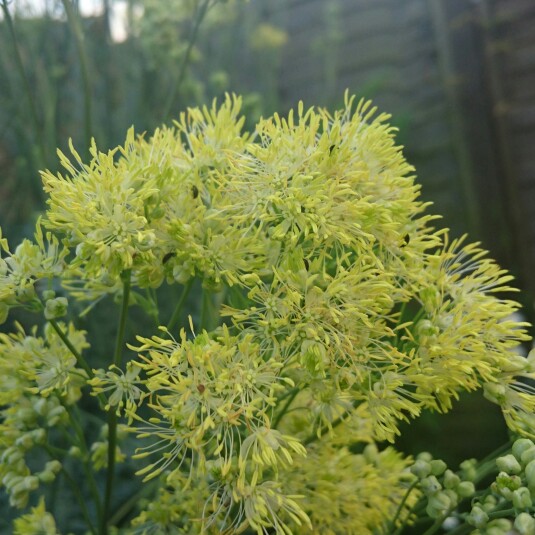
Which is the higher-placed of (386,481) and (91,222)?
(91,222)

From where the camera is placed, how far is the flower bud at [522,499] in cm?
48

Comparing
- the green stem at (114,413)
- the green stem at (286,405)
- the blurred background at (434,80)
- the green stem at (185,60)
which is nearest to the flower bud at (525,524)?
the green stem at (286,405)

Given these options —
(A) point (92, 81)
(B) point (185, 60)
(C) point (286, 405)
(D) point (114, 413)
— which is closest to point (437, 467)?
(C) point (286, 405)

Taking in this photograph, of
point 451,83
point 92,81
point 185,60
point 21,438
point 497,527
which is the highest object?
point 451,83

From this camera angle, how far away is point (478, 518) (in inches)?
20.2

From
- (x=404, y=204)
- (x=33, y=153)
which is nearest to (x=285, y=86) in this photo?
(x=33, y=153)

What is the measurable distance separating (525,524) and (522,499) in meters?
0.02

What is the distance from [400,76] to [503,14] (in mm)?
305

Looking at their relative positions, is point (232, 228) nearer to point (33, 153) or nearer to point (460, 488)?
point (460, 488)

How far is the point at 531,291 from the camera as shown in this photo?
1.72 meters

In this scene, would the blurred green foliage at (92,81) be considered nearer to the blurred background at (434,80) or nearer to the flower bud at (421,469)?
the blurred background at (434,80)

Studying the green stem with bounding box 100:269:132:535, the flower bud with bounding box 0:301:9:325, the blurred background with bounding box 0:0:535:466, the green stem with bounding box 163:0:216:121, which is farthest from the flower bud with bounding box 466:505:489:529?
the blurred background with bounding box 0:0:535:466

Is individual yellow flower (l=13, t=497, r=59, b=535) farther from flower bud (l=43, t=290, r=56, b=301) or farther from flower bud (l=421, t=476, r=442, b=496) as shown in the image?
flower bud (l=421, t=476, r=442, b=496)

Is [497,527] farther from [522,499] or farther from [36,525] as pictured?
[36,525]
